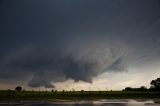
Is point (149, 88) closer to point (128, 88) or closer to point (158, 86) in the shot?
point (158, 86)

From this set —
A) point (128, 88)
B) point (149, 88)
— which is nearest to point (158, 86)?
point (149, 88)

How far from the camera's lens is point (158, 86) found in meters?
124

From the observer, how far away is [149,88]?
126688 millimetres

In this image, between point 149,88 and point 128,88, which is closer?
point 149,88

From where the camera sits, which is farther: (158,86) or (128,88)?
(128,88)

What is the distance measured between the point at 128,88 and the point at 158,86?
2469 centimetres

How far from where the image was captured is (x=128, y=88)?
147 metres

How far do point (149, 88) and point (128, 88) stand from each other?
835 inches

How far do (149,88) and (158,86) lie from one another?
4177mm
